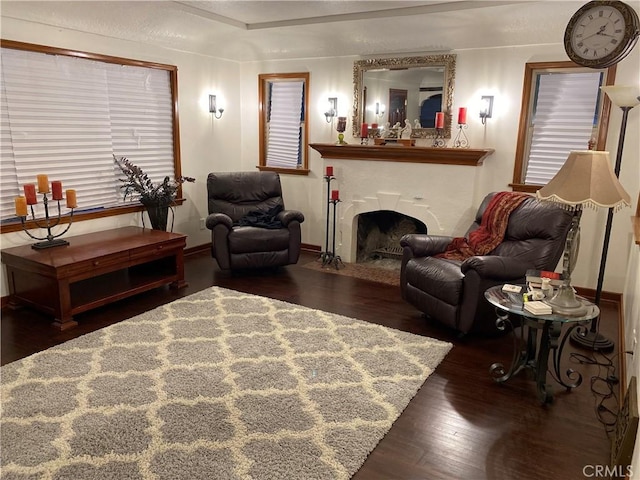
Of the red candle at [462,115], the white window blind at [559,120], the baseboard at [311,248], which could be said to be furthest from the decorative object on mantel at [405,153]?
the baseboard at [311,248]

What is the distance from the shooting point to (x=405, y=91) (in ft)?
16.9

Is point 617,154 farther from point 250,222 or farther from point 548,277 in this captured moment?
point 250,222

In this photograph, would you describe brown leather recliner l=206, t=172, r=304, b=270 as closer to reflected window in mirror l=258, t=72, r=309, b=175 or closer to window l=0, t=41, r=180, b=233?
reflected window in mirror l=258, t=72, r=309, b=175

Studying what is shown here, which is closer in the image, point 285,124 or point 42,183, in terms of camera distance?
point 42,183

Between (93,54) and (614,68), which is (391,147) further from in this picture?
(93,54)

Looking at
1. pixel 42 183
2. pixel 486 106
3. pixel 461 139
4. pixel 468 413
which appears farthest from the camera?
pixel 461 139

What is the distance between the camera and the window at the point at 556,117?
4324mm

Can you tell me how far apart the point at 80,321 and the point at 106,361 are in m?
0.84

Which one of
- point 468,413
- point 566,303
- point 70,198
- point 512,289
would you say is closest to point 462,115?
point 512,289

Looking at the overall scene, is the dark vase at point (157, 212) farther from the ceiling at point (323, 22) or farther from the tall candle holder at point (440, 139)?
the tall candle holder at point (440, 139)

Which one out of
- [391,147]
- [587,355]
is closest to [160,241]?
[391,147]

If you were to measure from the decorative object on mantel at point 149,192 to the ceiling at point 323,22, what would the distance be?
4.16ft

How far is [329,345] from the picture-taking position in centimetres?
341

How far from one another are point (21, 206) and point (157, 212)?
1.39 metres
